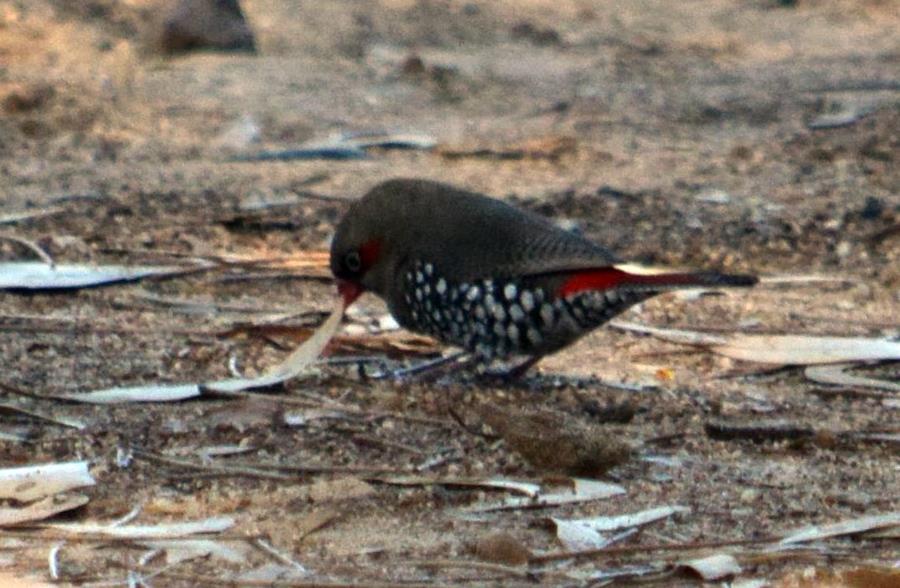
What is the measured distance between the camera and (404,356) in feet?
19.5

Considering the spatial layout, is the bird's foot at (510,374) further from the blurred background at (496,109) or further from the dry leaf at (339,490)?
the blurred background at (496,109)

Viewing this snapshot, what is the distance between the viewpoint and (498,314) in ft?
17.9

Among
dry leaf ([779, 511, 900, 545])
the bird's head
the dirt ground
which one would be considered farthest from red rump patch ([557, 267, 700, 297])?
dry leaf ([779, 511, 900, 545])

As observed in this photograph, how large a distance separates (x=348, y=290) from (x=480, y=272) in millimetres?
543

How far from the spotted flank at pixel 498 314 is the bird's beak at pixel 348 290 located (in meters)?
0.32

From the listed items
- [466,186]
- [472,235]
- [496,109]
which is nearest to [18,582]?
[472,235]

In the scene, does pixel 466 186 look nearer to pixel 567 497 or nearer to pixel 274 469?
pixel 274 469

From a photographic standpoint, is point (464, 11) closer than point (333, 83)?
No

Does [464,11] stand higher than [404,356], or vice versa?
[464,11]

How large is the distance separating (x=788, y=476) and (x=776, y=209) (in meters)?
3.40

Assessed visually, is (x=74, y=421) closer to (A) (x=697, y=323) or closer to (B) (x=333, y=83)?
(A) (x=697, y=323)

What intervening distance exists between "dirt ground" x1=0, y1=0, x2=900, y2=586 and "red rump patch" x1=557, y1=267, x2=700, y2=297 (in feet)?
1.07

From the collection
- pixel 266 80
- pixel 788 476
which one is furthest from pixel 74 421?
pixel 266 80

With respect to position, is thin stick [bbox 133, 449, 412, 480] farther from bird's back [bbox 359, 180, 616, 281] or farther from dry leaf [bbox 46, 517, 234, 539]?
bird's back [bbox 359, 180, 616, 281]
